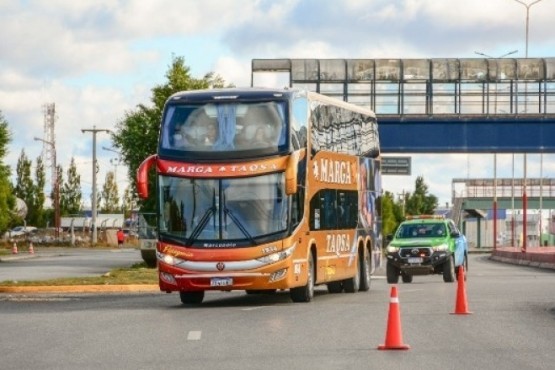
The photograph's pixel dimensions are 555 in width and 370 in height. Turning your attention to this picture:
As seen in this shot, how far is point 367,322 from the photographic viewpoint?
22.9 metres

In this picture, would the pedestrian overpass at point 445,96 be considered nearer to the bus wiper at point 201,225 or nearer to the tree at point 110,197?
the bus wiper at point 201,225

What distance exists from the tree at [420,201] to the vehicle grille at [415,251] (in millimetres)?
135683

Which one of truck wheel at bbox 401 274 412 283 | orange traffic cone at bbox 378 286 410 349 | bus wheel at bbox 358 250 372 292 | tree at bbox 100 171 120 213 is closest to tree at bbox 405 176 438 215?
tree at bbox 100 171 120 213

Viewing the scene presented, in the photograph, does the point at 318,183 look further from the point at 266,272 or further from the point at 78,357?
the point at 78,357

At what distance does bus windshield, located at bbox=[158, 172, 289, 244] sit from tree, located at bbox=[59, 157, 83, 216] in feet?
432

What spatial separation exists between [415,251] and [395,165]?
79.6 m

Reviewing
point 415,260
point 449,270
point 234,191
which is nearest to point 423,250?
point 415,260

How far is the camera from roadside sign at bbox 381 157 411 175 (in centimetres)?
12088

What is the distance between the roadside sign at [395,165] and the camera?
121 metres

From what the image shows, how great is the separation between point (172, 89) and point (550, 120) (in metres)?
15.1

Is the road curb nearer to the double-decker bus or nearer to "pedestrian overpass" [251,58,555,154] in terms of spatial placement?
the double-decker bus

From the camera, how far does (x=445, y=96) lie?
208 feet

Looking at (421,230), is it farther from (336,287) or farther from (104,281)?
(104,281)

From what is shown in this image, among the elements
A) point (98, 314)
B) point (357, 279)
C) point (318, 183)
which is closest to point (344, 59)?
point (357, 279)
